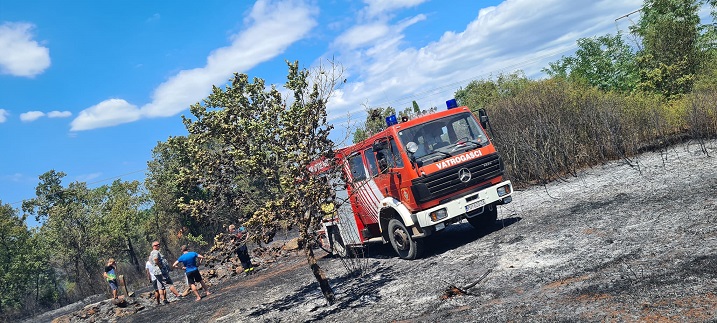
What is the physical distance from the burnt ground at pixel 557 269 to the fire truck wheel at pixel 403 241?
21cm

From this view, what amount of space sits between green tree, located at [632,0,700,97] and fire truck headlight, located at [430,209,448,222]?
53.8ft

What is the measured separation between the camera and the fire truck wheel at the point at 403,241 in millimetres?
10644

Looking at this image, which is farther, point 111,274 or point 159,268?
point 111,274

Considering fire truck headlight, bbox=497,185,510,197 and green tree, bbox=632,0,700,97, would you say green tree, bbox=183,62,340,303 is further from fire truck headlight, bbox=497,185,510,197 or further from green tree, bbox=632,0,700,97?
green tree, bbox=632,0,700,97

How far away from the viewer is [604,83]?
3703 centimetres

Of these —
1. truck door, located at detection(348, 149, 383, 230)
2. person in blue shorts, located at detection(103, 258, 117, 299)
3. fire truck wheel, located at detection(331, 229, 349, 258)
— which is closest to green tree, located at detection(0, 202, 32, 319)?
person in blue shorts, located at detection(103, 258, 117, 299)

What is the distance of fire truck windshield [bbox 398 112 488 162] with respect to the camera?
10.2 metres

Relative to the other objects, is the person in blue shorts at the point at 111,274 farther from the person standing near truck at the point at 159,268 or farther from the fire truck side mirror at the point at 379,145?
the fire truck side mirror at the point at 379,145

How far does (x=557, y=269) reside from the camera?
23.8 feet

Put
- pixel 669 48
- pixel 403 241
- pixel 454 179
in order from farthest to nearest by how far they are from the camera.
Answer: pixel 669 48 → pixel 403 241 → pixel 454 179

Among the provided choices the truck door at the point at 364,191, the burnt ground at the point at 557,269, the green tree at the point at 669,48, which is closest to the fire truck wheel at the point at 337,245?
the burnt ground at the point at 557,269

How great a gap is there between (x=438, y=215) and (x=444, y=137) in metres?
→ 1.62

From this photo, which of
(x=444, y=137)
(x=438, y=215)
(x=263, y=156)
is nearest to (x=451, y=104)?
(x=444, y=137)

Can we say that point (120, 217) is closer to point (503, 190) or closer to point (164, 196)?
point (164, 196)
